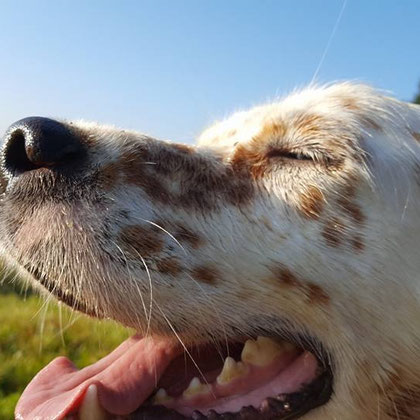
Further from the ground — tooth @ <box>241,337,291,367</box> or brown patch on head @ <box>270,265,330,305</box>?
brown patch on head @ <box>270,265,330,305</box>

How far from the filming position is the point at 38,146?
9.84ft

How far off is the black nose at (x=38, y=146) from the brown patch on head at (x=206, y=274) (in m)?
0.69

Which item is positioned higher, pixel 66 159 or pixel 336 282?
pixel 66 159

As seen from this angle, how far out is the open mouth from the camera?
2982mm

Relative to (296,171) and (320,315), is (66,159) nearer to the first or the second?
(296,171)

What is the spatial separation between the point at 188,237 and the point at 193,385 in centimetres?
62

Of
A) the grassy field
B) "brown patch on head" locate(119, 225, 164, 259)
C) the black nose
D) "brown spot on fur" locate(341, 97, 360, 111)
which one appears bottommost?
the grassy field

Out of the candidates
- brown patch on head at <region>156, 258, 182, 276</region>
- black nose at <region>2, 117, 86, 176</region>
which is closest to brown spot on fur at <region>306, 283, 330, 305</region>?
brown patch on head at <region>156, 258, 182, 276</region>

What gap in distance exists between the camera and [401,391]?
3109mm

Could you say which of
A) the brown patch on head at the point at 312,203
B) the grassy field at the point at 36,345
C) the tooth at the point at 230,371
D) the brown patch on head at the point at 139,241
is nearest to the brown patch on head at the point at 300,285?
the brown patch on head at the point at 312,203

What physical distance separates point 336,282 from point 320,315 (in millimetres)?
156

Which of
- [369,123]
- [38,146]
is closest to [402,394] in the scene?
[369,123]

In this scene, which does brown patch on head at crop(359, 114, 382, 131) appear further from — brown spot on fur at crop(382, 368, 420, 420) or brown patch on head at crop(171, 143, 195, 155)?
brown spot on fur at crop(382, 368, 420, 420)

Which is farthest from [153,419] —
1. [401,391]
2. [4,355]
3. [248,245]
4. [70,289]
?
[4,355]
